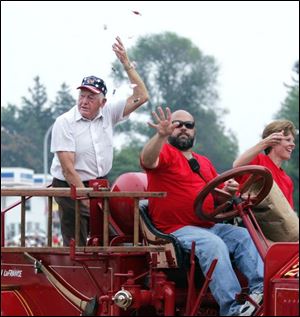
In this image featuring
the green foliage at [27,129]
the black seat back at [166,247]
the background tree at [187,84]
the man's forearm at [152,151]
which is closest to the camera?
the man's forearm at [152,151]

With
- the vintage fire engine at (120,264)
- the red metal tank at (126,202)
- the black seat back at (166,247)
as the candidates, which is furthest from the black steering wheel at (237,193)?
the red metal tank at (126,202)

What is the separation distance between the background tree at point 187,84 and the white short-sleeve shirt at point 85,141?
59.7 m

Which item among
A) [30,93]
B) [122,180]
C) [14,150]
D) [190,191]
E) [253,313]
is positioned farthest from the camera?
[30,93]

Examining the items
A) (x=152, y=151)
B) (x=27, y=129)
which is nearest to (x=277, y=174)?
(x=152, y=151)

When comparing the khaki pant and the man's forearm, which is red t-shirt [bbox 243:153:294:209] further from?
the man's forearm

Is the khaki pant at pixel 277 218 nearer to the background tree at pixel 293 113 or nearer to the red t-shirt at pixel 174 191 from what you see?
the red t-shirt at pixel 174 191

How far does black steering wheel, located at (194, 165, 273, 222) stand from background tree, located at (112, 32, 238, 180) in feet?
200

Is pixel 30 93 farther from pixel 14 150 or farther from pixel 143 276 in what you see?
pixel 143 276

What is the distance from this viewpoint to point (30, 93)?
95.7m

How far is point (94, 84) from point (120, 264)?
1.56 m

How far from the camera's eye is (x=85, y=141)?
757 cm

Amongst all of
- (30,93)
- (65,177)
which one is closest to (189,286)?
(65,177)

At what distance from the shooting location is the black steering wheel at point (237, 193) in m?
6.19

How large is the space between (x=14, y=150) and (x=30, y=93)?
1700 cm
